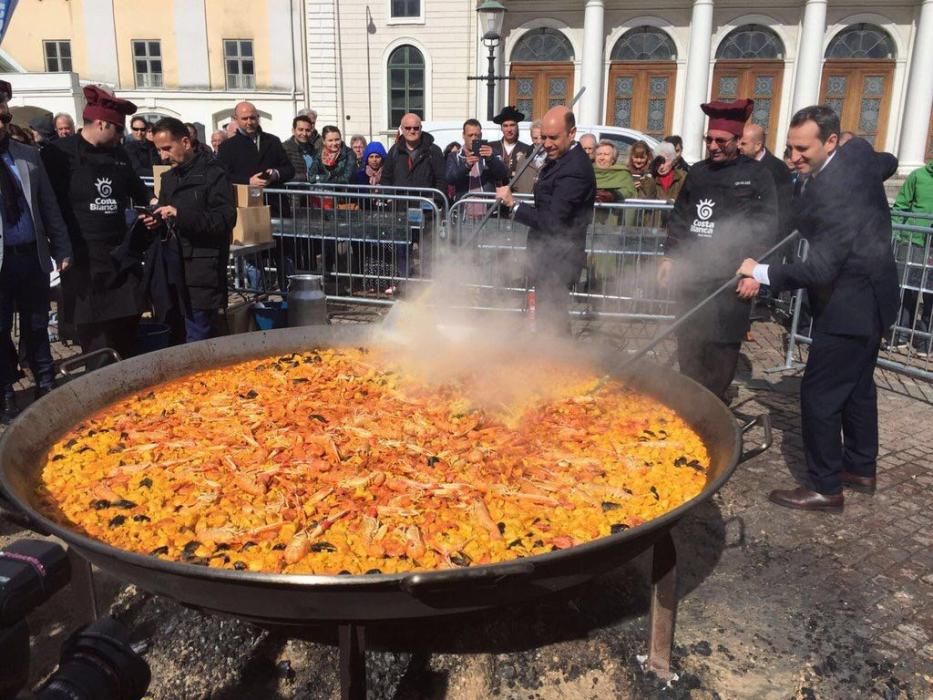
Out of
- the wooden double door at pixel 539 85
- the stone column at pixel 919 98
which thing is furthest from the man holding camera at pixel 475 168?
the stone column at pixel 919 98

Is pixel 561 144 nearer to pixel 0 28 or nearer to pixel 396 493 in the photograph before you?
pixel 396 493

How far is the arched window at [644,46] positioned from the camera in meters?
25.1

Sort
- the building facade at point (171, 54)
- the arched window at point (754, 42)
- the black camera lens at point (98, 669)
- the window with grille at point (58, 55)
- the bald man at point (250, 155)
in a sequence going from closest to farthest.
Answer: the black camera lens at point (98, 669) < the bald man at point (250, 155) < the arched window at point (754, 42) < the building facade at point (171, 54) < the window with grille at point (58, 55)

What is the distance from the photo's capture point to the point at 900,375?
24.9 feet

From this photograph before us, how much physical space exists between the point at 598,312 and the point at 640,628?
5.82m

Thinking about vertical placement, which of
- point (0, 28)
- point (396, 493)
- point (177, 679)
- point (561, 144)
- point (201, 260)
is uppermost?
point (0, 28)

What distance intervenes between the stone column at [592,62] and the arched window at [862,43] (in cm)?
797

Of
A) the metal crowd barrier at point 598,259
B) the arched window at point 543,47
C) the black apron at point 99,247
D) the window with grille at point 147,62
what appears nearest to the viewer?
the black apron at point 99,247

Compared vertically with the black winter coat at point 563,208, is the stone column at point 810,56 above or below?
above

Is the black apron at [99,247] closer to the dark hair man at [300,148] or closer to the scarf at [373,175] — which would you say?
the dark hair man at [300,148]

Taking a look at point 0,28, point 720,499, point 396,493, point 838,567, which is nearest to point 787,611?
point 838,567

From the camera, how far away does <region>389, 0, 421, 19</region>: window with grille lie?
27917 millimetres

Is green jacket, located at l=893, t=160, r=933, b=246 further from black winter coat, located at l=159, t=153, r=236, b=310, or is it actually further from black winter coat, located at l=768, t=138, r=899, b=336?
black winter coat, located at l=159, t=153, r=236, b=310

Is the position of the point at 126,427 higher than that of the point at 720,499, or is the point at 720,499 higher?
the point at 126,427
